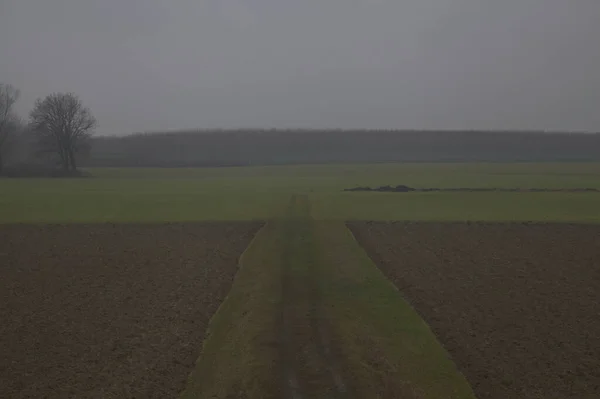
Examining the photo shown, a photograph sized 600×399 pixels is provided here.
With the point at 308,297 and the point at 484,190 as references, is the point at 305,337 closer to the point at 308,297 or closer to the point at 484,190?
the point at 308,297

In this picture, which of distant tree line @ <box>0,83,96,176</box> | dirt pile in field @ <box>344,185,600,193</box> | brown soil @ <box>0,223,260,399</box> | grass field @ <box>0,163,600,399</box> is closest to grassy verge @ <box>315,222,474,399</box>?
grass field @ <box>0,163,600,399</box>

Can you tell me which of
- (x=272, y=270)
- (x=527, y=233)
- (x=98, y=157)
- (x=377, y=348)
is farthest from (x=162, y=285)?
(x=98, y=157)

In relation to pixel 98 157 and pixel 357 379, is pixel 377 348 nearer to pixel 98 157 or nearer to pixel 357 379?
pixel 357 379

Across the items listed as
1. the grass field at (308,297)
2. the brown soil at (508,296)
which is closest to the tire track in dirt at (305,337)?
the grass field at (308,297)

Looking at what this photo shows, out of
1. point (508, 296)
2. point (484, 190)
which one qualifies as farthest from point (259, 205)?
point (508, 296)

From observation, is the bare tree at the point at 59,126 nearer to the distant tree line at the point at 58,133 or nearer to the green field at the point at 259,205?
the distant tree line at the point at 58,133

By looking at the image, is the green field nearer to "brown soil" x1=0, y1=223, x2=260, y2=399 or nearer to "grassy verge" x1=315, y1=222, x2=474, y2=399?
"brown soil" x1=0, y1=223, x2=260, y2=399
